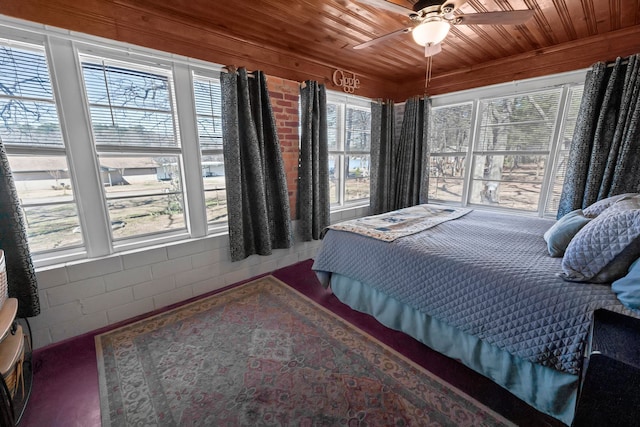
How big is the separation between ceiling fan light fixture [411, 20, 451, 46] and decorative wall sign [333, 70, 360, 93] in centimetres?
153

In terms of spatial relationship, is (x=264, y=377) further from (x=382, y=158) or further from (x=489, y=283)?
(x=382, y=158)

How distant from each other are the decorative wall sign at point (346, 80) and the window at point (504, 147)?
3.70 ft

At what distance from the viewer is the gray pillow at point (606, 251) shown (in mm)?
1071

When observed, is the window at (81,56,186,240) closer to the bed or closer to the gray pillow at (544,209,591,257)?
the bed

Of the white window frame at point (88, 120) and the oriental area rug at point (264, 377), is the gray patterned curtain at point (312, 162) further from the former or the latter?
the oriental area rug at point (264, 377)

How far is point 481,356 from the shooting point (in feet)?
4.60

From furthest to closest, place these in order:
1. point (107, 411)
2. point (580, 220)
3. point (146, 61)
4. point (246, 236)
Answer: point (246, 236) < point (146, 61) < point (580, 220) < point (107, 411)

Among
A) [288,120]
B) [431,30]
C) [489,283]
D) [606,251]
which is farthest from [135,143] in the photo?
[606,251]

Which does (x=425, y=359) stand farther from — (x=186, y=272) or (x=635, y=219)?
(x=186, y=272)

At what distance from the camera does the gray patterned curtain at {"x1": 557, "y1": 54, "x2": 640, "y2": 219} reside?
210 cm

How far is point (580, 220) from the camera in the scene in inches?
57.9

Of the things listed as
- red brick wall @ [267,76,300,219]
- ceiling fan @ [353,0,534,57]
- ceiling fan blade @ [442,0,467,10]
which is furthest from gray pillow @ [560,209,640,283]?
red brick wall @ [267,76,300,219]

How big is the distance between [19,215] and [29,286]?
42cm

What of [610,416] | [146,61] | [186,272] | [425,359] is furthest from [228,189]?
[610,416]
